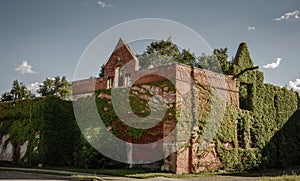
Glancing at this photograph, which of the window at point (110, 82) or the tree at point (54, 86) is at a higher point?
the tree at point (54, 86)

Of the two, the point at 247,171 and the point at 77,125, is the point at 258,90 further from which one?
the point at 77,125

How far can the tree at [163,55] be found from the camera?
44469 mm

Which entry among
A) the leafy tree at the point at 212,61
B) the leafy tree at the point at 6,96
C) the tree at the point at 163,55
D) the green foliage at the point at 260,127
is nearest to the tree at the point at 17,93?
the leafy tree at the point at 6,96

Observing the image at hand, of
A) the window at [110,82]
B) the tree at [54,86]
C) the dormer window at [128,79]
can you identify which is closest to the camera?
the dormer window at [128,79]

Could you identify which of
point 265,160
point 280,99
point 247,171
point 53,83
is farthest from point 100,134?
point 53,83

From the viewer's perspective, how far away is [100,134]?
71.0 feet

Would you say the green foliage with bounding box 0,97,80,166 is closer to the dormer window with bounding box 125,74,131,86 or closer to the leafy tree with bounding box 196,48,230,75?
the dormer window with bounding box 125,74,131,86

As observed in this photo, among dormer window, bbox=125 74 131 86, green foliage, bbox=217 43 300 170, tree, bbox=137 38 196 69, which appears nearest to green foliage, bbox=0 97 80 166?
dormer window, bbox=125 74 131 86

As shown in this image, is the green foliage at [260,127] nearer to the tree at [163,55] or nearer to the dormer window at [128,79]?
the dormer window at [128,79]

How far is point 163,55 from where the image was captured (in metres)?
45.9

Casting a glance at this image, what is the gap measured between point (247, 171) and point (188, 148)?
18.1ft

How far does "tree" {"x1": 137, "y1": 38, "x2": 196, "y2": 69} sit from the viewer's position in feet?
146

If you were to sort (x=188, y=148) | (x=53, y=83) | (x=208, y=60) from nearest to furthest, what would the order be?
(x=188, y=148)
(x=208, y=60)
(x=53, y=83)

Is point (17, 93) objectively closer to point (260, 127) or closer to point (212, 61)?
point (212, 61)
